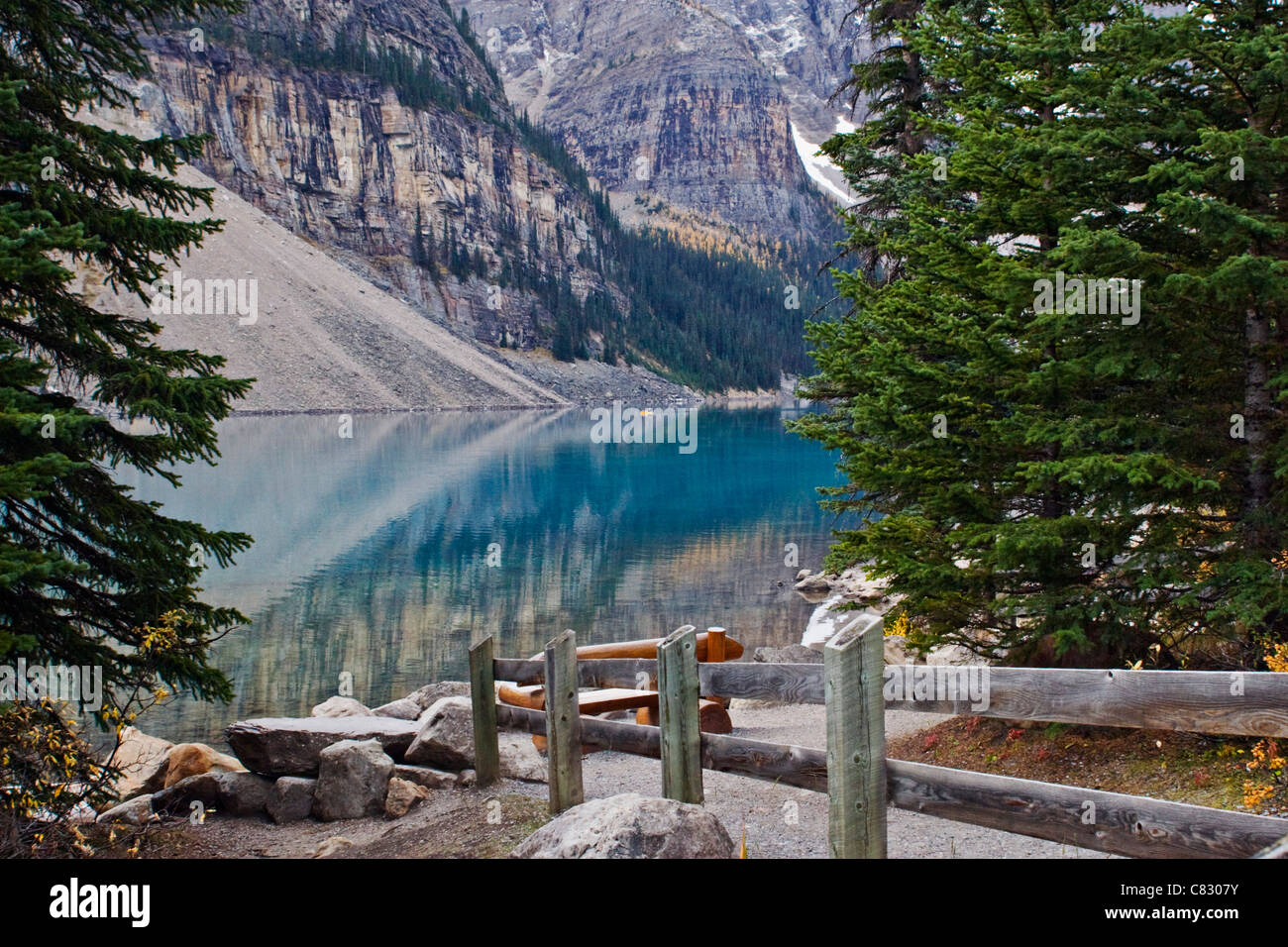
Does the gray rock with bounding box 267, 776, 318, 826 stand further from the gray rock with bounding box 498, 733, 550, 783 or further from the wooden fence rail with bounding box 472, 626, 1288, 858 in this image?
the wooden fence rail with bounding box 472, 626, 1288, 858

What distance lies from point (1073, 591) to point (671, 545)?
2875cm

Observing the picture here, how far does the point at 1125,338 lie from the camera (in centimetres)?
767

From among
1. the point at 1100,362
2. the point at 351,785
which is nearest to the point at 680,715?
the point at 351,785

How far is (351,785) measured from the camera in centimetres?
888

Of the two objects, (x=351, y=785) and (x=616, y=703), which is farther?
(x=616, y=703)

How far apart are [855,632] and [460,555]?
30511 mm

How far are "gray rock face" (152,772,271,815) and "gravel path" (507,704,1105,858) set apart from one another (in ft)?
8.89

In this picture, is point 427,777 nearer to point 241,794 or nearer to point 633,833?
point 241,794

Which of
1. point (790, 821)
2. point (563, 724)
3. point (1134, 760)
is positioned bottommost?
point (790, 821)

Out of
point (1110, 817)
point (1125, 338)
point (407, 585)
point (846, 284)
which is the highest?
point (846, 284)

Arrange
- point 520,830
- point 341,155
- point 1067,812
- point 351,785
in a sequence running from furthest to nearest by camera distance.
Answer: point 341,155 < point 351,785 < point 520,830 < point 1067,812

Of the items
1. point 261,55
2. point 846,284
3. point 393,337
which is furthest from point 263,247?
point 846,284

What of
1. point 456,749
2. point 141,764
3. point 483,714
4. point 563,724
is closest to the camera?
point 563,724
